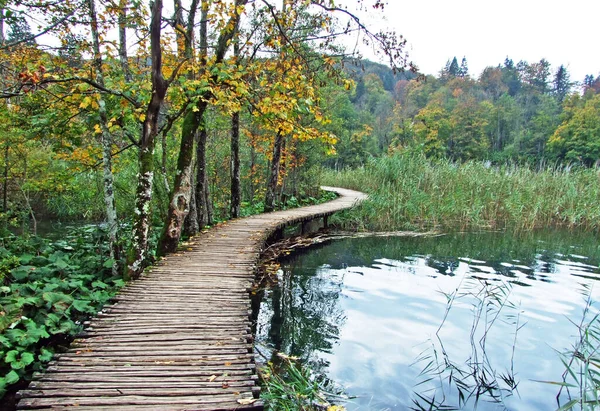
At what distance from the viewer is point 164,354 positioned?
9.87ft

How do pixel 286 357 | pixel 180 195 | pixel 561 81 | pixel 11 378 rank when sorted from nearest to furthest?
pixel 11 378
pixel 286 357
pixel 180 195
pixel 561 81

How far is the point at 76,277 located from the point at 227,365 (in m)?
3.28

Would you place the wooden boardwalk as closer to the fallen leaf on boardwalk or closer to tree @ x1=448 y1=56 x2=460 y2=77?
the fallen leaf on boardwalk

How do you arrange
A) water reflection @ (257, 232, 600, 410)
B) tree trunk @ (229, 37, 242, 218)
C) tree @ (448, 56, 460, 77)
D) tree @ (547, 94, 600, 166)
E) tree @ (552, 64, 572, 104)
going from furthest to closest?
tree @ (448, 56, 460, 77) < tree @ (552, 64, 572, 104) < tree @ (547, 94, 600, 166) < tree trunk @ (229, 37, 242, 218) < water reflection @ (257, 232, 600, 410)

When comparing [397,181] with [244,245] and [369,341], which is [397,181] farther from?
[369,341]

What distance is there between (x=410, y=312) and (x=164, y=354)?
3845 millimetres

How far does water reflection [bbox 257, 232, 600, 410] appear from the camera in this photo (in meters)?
4.03

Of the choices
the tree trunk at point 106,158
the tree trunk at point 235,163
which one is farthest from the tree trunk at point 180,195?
the tree trunk at point 235,163

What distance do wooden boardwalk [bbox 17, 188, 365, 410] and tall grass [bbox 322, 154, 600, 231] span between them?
8.32 meters

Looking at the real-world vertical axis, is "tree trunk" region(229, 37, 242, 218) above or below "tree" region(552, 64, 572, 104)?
below

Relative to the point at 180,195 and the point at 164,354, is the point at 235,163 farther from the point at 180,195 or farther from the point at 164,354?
the point at 164,354

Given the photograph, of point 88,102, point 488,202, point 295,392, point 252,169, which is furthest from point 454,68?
point 295,392

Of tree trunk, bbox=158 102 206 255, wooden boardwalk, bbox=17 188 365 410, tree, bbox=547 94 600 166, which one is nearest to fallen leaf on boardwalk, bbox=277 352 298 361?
wooden boardwalk, bbox=17 188 365 410

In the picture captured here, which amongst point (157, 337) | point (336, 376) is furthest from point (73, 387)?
point (336, 376)
